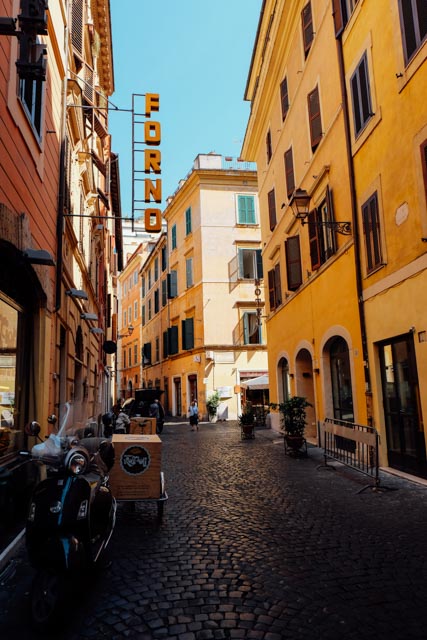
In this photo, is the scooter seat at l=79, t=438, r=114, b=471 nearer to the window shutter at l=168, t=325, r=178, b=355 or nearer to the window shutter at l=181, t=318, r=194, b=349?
the window shutter at l=181, t=318, r=194, b=349

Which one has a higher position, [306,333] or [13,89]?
[13,89]

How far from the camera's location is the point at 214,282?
95.6 feet

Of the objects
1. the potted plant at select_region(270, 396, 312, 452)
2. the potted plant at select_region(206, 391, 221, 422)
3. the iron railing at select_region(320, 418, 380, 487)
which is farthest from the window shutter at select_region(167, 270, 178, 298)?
the iron railing at select_region(320, 418, 380, 487)

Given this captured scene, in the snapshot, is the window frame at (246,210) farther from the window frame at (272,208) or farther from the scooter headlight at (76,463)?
the scooter headlight at (76,463)

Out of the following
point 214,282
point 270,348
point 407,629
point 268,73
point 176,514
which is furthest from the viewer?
point 214,282

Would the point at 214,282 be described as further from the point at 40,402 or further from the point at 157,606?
the point at 157,606

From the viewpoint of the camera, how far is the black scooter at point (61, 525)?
3.26 meters

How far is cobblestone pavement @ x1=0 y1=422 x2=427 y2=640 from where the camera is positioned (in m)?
3.18

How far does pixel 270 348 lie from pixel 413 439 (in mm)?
11113

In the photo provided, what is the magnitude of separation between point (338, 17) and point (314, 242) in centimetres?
518

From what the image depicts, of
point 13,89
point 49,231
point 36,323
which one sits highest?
point 13,89

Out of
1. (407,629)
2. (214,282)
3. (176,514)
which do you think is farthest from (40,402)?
(214,282)

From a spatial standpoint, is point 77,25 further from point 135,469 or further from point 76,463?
point 76,463

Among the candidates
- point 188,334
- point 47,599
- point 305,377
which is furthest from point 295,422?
point 188,334
